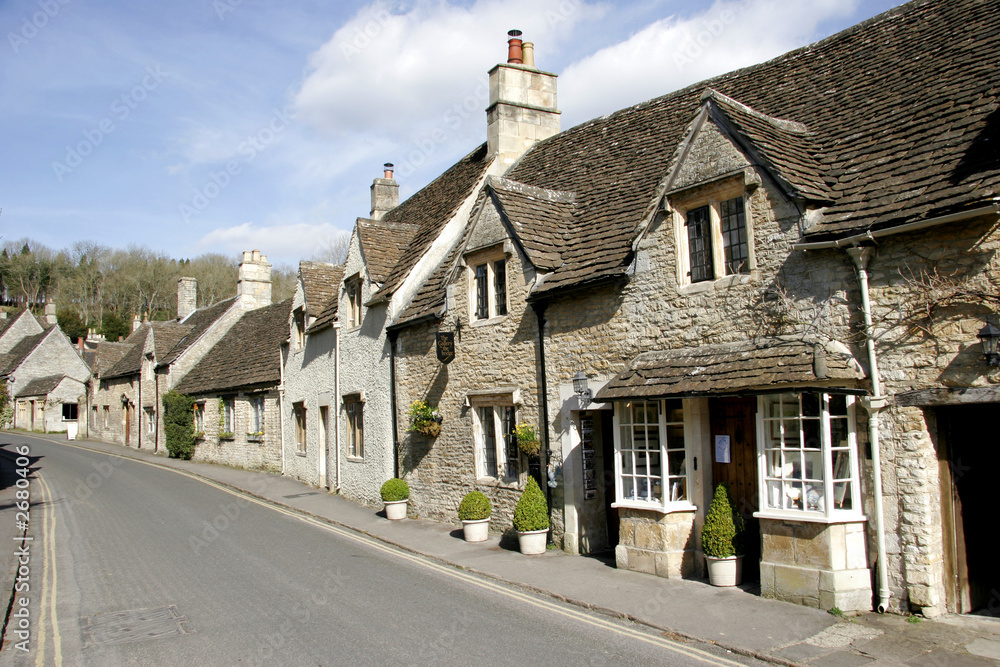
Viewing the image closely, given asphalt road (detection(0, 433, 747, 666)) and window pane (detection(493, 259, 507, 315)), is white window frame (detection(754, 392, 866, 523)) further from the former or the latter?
window pane (detection(493, 259, 507, 315))

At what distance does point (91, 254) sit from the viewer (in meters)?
79.7

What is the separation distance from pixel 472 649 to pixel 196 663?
2796 mm

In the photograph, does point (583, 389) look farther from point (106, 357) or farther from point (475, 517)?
point (106, 357)

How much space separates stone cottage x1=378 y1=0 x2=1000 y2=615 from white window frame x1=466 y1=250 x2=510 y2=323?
0.05 meters

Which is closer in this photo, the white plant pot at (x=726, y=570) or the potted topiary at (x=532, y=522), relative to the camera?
the white plant pot at (x=726, y=570)

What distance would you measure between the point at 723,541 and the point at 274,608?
5.89m

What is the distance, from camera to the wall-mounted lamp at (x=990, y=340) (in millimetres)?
7520

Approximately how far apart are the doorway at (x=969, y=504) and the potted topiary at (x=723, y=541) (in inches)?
94.7

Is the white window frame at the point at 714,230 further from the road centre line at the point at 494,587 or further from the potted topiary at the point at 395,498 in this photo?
the potted topiary at the point at 395,498

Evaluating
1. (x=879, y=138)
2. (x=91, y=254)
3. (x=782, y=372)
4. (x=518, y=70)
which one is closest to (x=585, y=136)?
(x=518, y=70)

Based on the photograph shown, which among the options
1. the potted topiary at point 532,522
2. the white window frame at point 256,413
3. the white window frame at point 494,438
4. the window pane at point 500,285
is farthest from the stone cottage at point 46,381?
the potted topiary at point 532,522

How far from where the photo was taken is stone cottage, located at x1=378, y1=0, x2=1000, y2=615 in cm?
818

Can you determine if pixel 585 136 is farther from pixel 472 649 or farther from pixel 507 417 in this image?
pixel 472 649

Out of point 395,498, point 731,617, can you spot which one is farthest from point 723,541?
point 395,498
